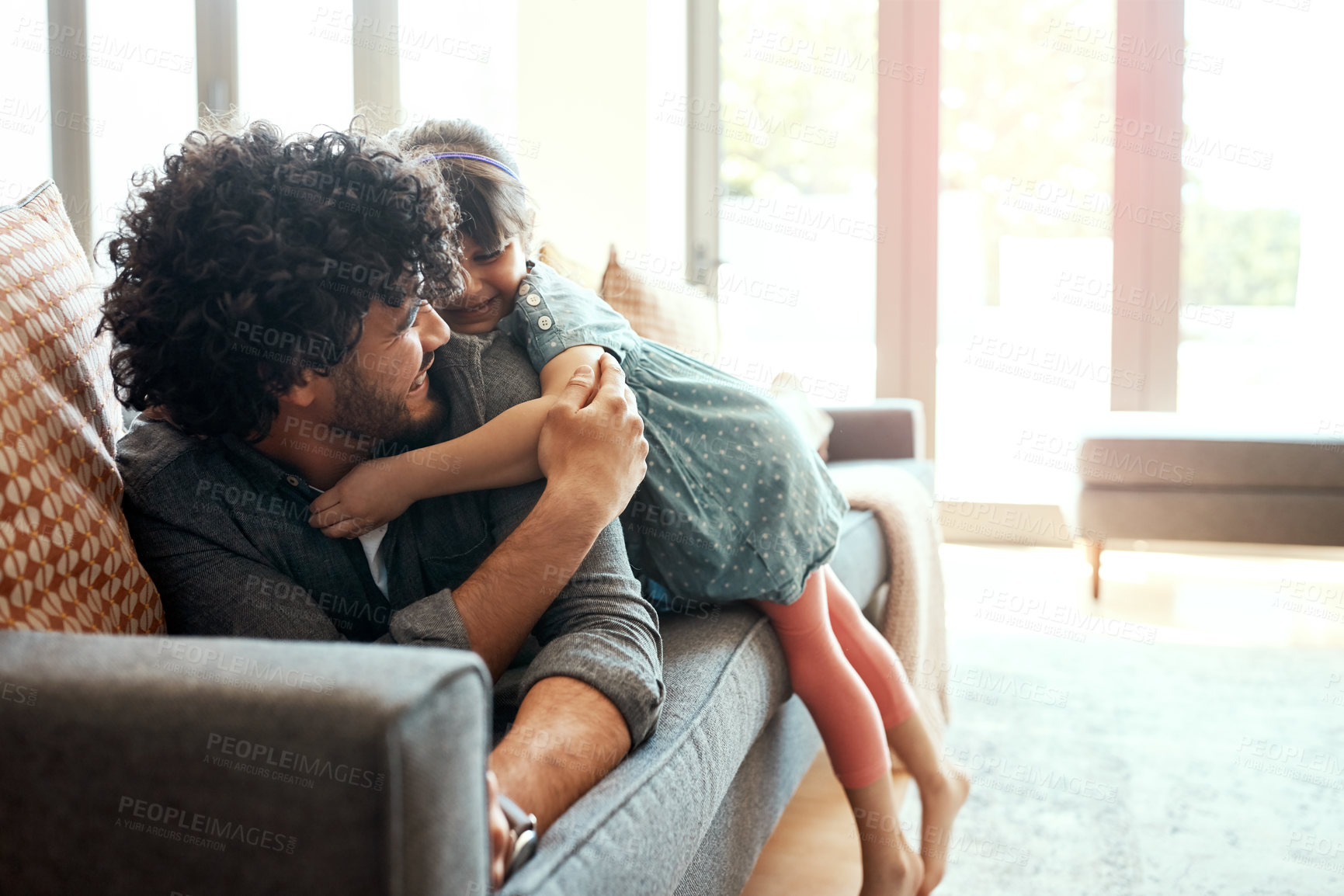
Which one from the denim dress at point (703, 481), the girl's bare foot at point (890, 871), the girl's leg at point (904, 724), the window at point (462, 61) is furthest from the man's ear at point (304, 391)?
the window at point (462, 61)

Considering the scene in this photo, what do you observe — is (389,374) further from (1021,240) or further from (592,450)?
(1021,240)

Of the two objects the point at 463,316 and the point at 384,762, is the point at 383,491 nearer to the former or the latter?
the point at 463,316

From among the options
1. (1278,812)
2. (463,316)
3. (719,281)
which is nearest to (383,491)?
(463,316)

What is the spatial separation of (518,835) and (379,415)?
0.49 m

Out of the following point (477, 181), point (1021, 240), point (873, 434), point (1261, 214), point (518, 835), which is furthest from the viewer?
point (1021, 240)

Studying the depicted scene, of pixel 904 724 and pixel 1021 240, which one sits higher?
pixel 1021 240

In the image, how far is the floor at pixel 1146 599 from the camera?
2809 mm

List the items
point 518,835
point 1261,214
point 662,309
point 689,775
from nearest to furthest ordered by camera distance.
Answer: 1. point 518,835
2. point 689,775
3. point 662,309
4. point 1261,214

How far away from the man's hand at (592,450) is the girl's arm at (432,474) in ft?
0.09

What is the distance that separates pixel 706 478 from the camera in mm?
1289

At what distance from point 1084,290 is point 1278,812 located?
2.72 meters

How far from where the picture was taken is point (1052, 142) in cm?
408

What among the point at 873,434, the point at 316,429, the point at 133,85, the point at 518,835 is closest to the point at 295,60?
the point at 133,85

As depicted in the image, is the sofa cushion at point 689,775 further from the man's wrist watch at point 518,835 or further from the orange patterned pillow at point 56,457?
the orange patterned pillow at point 56,457
